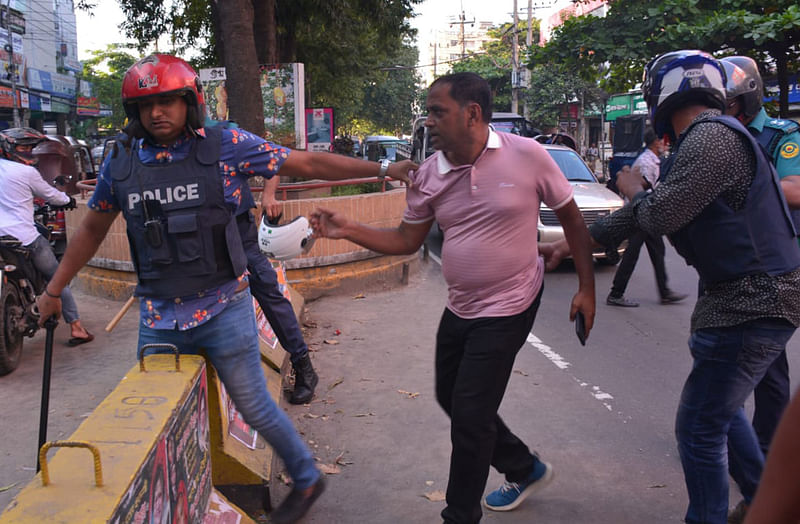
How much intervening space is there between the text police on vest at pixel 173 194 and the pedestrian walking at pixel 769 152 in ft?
7.99

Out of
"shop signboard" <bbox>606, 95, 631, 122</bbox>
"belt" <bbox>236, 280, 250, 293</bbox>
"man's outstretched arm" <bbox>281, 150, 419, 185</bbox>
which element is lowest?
"belt" <bbox>236, 280, 250, 293</bbox>

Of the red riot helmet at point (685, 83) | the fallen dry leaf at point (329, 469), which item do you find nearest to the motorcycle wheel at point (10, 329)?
the fallen dry leaf at point (329, 469)

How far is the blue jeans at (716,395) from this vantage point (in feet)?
9.02

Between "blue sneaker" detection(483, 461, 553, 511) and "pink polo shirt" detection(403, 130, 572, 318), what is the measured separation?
98 centimetres

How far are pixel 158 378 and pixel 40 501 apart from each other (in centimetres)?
92

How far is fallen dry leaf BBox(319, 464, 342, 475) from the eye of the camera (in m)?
4.18

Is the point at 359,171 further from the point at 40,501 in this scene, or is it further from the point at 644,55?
Answer: the point at 644,55

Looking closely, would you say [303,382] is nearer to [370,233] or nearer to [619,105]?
[370,233]

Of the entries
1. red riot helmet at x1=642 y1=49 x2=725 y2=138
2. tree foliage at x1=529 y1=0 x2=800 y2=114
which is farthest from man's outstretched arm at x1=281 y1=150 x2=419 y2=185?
tree foliage at x1=529 y1=0 x2=800 y2=114

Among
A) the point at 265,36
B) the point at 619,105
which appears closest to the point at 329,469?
the point at 265,36

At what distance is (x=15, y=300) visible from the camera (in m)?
6.17

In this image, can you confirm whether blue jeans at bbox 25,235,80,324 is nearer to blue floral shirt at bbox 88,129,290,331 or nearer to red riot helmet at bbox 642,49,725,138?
blue floral shirt at bbox 88,129,290,331

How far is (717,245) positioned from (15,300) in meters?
5.58

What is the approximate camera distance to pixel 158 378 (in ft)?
9.14
